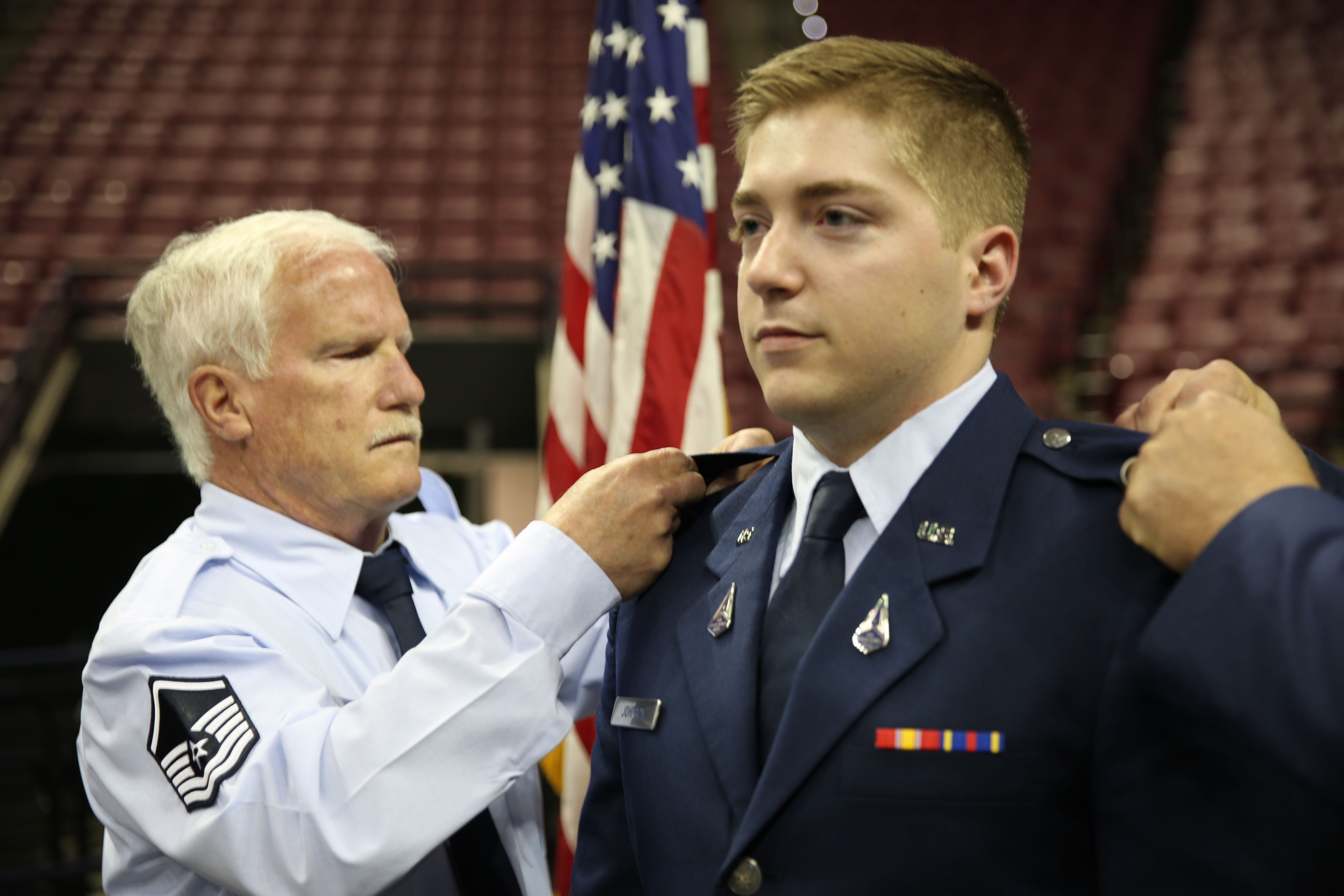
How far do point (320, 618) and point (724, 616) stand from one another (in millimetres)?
681

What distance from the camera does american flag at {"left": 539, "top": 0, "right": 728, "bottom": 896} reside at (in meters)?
2.06

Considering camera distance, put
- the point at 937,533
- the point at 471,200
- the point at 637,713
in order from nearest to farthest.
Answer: the point at 937,533 < the point at 637,713 < the point at 471,200

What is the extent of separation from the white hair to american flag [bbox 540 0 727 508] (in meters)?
0.59

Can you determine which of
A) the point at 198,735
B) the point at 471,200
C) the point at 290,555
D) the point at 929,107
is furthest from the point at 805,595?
the point at 471,200

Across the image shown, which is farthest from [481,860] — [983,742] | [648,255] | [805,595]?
[648,255]

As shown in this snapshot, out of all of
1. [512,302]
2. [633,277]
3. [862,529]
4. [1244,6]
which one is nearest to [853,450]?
[862,529]

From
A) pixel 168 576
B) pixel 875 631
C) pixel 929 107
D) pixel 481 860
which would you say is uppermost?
pixel 929 107

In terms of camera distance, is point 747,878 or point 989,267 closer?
point 747,878

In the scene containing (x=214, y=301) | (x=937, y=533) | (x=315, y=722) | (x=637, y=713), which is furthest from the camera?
(x=214, y=301)

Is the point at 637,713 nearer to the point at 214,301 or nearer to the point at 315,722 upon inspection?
the point at 315,722

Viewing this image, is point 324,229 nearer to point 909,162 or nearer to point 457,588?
point 457,588

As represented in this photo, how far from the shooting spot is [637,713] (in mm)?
1141

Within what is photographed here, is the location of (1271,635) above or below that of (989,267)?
below

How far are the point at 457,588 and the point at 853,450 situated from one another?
2.82ft
